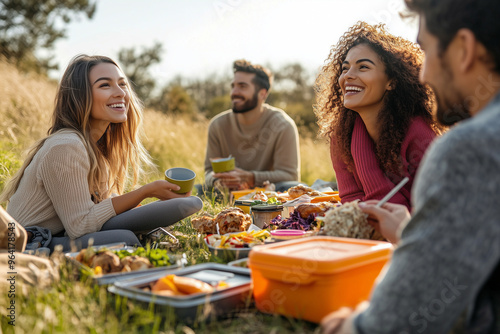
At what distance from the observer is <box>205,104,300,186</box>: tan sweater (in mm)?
7281

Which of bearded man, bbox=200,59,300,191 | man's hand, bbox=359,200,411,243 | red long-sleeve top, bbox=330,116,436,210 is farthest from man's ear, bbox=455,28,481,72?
bearded man, bbox=200,59,300,191

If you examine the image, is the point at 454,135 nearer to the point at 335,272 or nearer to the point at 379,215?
the point at 335,272

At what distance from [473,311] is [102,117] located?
3.29 m

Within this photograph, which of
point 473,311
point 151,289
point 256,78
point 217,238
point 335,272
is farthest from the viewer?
point 256,78

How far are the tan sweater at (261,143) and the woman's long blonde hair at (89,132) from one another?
2.70 metres

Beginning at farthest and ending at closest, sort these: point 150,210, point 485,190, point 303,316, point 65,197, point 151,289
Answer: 1. point 150,210
2. point 65,197
3. point 151,289
4. point 303,316
5. point 485,190

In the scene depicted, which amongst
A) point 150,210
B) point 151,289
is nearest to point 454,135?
point 151,289

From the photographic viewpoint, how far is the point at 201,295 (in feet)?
7.08

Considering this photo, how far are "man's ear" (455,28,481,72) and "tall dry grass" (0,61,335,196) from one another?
19.9ft

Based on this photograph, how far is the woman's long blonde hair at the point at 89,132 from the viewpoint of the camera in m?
3.88

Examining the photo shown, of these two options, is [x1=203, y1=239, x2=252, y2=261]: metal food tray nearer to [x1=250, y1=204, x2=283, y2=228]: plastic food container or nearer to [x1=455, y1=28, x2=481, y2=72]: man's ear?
[x1=250, y1=204, x2=283, y2=228]: plastic food container

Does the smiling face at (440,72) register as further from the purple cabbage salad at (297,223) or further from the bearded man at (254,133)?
the bearded man at (254,133)

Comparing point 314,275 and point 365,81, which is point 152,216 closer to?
point 365,81

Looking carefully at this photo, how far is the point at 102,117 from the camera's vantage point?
411 cm
